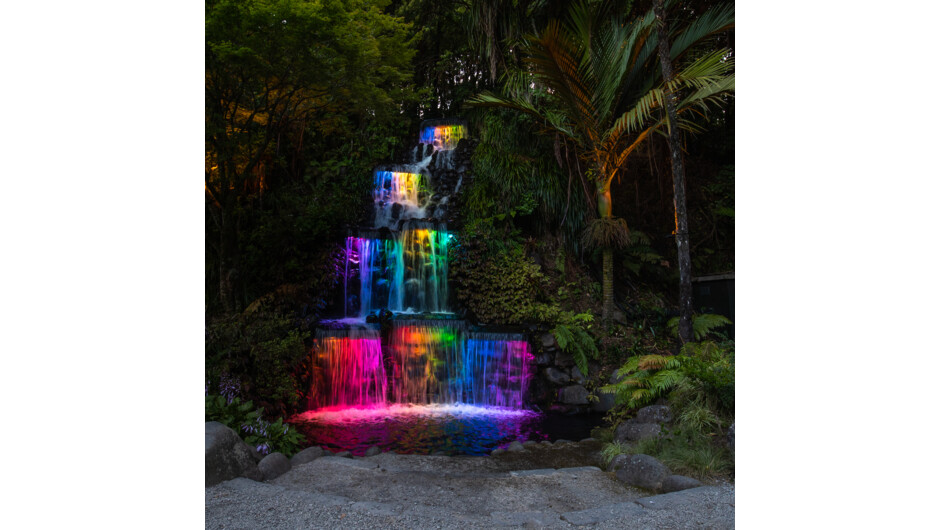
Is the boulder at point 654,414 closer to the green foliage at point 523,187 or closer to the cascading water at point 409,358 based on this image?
the cascading water at point 409,358

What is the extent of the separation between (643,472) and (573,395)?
330 cm

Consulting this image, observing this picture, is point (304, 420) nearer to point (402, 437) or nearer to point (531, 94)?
point (402, 437)

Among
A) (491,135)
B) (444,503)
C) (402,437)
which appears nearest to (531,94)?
(491,135)

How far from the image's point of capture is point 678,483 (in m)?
3.72

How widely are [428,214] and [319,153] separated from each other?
3122 millimetres

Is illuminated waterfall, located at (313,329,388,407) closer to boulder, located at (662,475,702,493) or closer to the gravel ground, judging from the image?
the gravel ground

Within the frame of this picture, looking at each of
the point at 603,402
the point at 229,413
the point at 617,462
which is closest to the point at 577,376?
the point at 603,402

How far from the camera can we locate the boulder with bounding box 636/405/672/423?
4863 millimetres

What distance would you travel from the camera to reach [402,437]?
230 inches

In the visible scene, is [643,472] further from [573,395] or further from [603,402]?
[573,395]

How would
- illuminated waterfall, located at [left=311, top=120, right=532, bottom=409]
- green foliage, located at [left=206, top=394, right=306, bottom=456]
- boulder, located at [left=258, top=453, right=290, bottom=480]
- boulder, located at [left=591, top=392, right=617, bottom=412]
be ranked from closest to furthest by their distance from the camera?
boulder, located at [left=258, top=453, right=290, bottom=480], green foliage, located at [left=206, top=394, right=306, bottom=456], boulder, located at [left=591, top=392, right=617, bottom=412], illuminated waterfall, located at [left=311, top=120, right=532, bottom=409]

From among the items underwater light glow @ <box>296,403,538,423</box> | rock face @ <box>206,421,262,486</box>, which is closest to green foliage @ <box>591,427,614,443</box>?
underwater light glow @ <box>296,403,538,423</box>

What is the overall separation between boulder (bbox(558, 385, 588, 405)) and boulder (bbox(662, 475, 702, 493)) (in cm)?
341

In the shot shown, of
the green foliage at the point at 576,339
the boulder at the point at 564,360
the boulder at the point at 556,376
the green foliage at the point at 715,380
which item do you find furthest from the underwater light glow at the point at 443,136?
the green foliage at the point at 715,380
